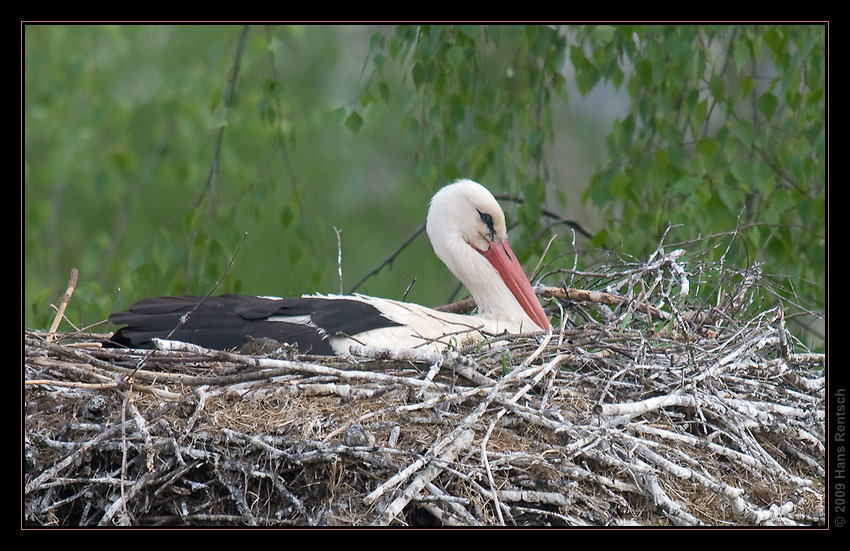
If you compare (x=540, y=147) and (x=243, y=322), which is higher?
(x=540, y=147)

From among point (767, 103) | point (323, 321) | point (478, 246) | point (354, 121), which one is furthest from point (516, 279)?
point (767, 103)

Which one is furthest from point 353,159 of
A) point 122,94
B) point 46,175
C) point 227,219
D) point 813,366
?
point 813,366

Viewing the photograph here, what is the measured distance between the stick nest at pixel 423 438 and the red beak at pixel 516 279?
30.5 inches

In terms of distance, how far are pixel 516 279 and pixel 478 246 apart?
0.27m

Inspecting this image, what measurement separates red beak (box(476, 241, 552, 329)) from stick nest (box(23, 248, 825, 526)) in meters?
0.77

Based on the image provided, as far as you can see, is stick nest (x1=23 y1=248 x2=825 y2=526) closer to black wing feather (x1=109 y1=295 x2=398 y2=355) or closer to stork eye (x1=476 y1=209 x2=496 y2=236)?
black wing feather (x1=109 y1=295 x2=398 y2=355)

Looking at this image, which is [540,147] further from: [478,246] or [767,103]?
[767,103]

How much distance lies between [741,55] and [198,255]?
2.71m

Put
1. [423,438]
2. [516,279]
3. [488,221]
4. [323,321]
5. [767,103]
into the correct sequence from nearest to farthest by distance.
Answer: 1. [423,438]
2. [323,321]
3. [516,279]
4. [488,221]
5. [767,103]

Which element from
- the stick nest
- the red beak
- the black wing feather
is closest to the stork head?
the red beak

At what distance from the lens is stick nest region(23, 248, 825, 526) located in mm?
2666

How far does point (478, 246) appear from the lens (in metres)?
4.36

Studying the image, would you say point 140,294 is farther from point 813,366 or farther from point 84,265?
point 813,366

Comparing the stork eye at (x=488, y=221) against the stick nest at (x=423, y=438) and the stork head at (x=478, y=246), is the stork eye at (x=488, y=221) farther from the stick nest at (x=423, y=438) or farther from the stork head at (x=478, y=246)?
the stick nest at (x=423, y=438)
